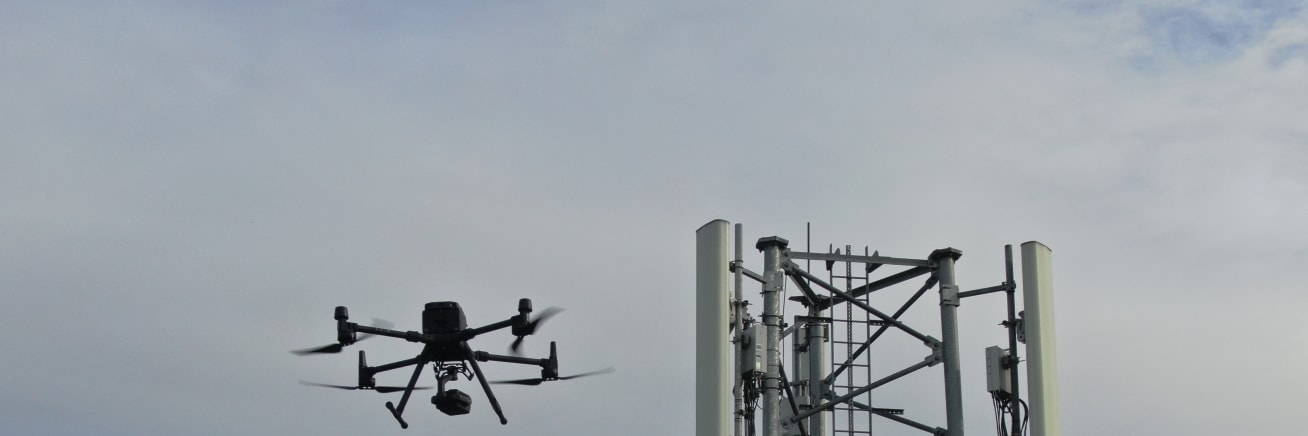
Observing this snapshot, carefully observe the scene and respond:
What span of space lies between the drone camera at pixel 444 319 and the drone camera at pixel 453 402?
47.9 inches

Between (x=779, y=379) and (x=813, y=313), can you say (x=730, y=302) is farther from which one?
(x=813, y=313)

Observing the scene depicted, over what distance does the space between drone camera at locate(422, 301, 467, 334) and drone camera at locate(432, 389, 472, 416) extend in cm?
122

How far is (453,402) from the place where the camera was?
24672 mm

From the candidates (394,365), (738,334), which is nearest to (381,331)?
(394,365)

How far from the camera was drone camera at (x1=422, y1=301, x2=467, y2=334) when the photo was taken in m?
25.9

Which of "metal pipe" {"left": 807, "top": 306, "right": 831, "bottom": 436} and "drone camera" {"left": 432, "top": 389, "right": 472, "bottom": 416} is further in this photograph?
"metal pipe" {"left": 807, "top": 306, "right": 831, "bottom": 436}

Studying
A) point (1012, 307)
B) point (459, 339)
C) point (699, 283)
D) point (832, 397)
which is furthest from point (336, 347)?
point (1012, 307)

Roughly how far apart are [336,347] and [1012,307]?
10.7 m

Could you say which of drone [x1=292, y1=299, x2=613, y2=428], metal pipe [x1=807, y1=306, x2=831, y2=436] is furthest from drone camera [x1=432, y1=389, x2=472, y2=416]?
metal pipe [x1=807, y1=306, x2=831, y2=436]

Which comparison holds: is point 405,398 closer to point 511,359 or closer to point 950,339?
point 511,359

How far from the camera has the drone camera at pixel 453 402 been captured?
80.9 ft

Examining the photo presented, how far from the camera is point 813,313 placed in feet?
100

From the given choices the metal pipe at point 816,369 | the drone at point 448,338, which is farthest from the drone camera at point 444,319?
the metal pipe at point 816,369

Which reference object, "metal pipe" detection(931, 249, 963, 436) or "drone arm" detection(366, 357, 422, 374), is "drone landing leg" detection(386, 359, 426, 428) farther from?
"metal pipe" detection(931, 249, 963, 436)
